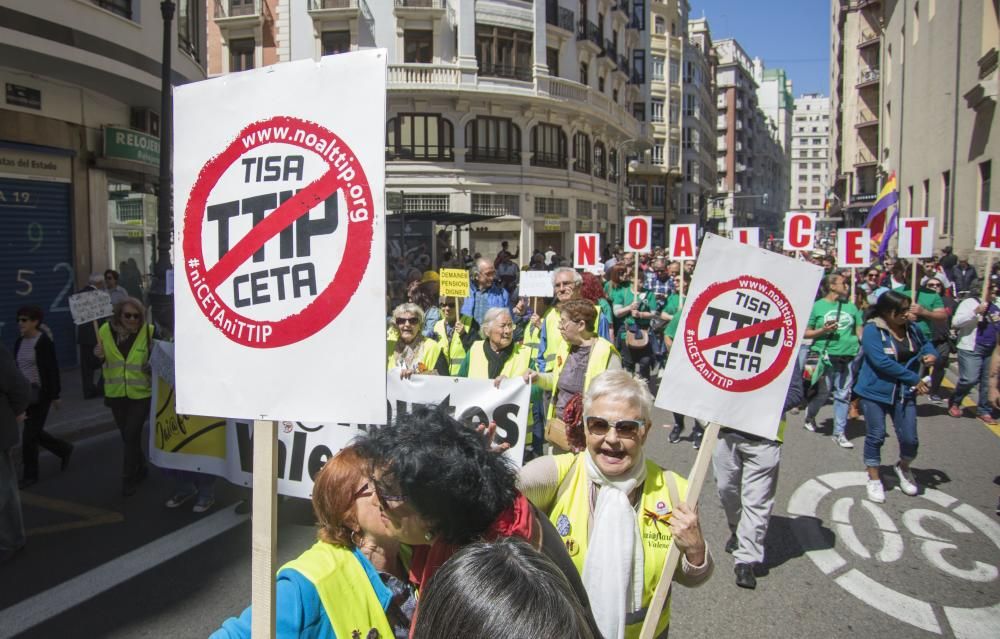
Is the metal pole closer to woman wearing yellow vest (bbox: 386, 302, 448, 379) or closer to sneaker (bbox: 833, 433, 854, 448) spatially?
woman wearing yellow vest (bbox: 386, 302, 448, 379)

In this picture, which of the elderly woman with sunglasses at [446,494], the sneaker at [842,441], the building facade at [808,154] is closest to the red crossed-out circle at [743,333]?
the elderly woman with sunglasses at [446,494]

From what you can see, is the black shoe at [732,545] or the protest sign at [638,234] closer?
the black shoe at [732,545]

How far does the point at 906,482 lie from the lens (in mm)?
6266

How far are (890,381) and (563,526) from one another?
4638 millimetres

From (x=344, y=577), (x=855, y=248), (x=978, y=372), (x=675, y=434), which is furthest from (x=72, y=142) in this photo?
(x=978, y=372)

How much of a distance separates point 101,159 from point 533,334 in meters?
10.4

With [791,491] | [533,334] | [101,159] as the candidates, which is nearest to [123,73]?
[101,159]

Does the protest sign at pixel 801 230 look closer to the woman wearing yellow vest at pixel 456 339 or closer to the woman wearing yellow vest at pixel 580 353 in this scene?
the woman wearing yellow vest at pixel 456 339

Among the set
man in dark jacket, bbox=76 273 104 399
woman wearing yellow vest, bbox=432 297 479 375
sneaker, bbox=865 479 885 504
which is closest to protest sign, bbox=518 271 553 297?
woman wearing yellow vest, bbox=432 297 479 375

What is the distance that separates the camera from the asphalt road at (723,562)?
4.14 m

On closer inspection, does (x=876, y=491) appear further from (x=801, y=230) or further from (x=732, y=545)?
(x=801, y=230)

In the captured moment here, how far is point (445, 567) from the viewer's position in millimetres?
1266

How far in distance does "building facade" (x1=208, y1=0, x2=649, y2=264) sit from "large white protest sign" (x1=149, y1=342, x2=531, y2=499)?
2541 cm

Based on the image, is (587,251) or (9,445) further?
(587,251)
